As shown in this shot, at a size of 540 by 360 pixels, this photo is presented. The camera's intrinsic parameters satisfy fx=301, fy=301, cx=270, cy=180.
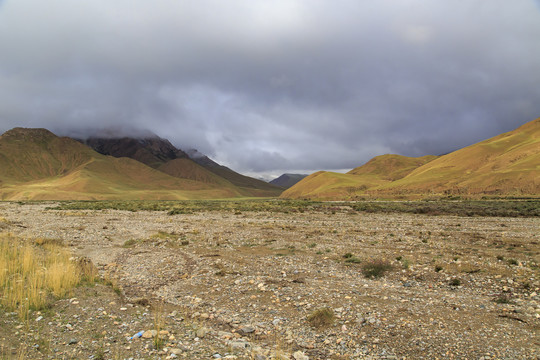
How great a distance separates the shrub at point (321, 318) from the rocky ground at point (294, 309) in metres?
0.16

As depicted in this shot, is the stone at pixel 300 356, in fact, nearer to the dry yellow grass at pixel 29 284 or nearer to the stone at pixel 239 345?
the stone at pixel 239 345

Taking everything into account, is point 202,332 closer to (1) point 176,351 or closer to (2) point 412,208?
(1) point 176,351

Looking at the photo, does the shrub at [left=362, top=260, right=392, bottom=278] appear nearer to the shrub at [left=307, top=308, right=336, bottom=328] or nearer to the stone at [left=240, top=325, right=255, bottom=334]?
the shrub at [left=307, top=308, right=336, bottom=328]

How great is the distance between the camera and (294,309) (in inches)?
388

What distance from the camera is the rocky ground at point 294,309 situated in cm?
717

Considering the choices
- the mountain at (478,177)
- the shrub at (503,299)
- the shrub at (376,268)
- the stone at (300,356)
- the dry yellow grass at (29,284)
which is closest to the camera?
the stone at (300,356)

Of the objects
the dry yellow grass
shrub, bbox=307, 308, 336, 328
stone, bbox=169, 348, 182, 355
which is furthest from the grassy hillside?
the dry yellow grass

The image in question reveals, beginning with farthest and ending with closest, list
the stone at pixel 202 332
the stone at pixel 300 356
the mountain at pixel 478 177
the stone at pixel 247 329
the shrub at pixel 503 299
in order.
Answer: the mountain at pixel 478 177 < the shrub at pixel 503 299 < the stone at pixel 247 329 < the stone at pixel 202 332 < the stone at pixel 300 356

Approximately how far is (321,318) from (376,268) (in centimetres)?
642

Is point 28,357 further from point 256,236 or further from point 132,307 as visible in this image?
point 256,236

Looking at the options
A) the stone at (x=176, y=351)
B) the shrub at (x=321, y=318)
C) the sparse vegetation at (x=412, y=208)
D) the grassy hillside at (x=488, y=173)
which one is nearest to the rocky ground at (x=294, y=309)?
the stone at (x=176, y=351)

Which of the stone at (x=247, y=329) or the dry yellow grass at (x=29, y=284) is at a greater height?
the dry yellow grass at (x=29, y=284)

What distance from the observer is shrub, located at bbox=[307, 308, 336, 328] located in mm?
8688

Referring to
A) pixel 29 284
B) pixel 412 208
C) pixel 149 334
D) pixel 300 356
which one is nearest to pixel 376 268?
pixel 300 356
